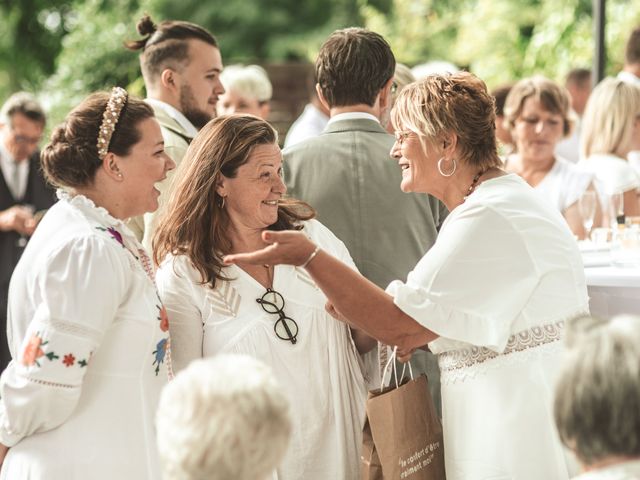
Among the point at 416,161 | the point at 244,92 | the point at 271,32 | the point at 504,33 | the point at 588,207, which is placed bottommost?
the point at 504,33

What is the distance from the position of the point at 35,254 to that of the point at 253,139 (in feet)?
2.50

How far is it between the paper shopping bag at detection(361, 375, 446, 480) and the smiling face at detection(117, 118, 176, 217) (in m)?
0.87

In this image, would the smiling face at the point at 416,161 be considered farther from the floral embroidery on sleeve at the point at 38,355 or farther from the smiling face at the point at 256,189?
the floral embroidery on sleeve at the point at 38,355

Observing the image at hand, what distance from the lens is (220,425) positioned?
66.0 inches

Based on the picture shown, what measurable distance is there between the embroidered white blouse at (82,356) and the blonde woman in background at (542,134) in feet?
10.5

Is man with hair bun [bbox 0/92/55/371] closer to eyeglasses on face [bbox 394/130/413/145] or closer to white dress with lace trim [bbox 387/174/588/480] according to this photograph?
eyeglasses on face [bbox 394/130/413/145]

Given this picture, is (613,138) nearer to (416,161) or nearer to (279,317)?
(416,161)

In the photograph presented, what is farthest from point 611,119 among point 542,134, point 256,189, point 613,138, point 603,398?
point 603,398

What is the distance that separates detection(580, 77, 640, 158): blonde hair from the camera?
5.21 metres

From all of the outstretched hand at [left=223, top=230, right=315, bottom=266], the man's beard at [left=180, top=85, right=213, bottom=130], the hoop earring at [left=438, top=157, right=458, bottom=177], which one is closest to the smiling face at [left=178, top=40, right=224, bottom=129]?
the man's beard at [left=180, top=85, right=213, bottom=130]

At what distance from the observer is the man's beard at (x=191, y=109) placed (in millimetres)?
4195

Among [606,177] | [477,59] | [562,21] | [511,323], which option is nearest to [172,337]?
[511,323]

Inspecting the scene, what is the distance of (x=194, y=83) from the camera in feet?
13.9

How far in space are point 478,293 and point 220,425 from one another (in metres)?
1.04
